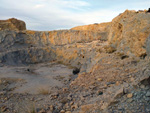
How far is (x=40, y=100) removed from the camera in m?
4.78

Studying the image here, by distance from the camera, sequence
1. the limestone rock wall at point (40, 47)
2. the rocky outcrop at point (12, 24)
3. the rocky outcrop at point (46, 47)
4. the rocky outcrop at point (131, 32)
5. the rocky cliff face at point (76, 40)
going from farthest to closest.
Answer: the rocky outcrop at point (12, 24), the limestone rock wall at point (40, 47), the rocky outcrop at point (46, 47), the rocky cliff face at point (76, 40), the rocky outcrop at point (131, 32)

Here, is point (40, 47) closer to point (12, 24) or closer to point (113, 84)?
point (12, 24)

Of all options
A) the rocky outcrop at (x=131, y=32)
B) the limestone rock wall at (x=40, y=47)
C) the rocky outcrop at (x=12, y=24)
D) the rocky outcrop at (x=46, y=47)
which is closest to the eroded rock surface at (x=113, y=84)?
the rocky outcrop at (x=131, y=32)

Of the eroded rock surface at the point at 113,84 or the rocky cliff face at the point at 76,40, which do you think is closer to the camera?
the eroded rock surface at the point at 113,84

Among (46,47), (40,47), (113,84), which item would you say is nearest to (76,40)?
(46,47)

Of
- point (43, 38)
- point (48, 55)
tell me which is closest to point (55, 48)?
point (48, 55)

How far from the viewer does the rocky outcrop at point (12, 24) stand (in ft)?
71.2

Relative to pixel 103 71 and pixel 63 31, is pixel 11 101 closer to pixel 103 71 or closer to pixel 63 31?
pixel 103 71

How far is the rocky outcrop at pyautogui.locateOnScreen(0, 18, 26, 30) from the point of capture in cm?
2171

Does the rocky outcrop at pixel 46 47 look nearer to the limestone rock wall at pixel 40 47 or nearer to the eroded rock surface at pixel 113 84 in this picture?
the limestone rock wall at pixel 40 47

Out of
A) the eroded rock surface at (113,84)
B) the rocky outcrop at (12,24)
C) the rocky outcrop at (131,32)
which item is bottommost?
the eroded rock surface at (113,84)

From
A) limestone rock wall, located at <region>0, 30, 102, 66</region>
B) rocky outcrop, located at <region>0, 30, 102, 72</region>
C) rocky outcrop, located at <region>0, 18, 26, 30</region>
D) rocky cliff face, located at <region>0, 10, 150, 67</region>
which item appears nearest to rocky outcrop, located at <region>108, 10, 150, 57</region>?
rocky cliff face, located at <region>0, 10, 150, 67</region>

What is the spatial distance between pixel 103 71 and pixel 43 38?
54.3 ft

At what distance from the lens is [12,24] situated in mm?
22438
